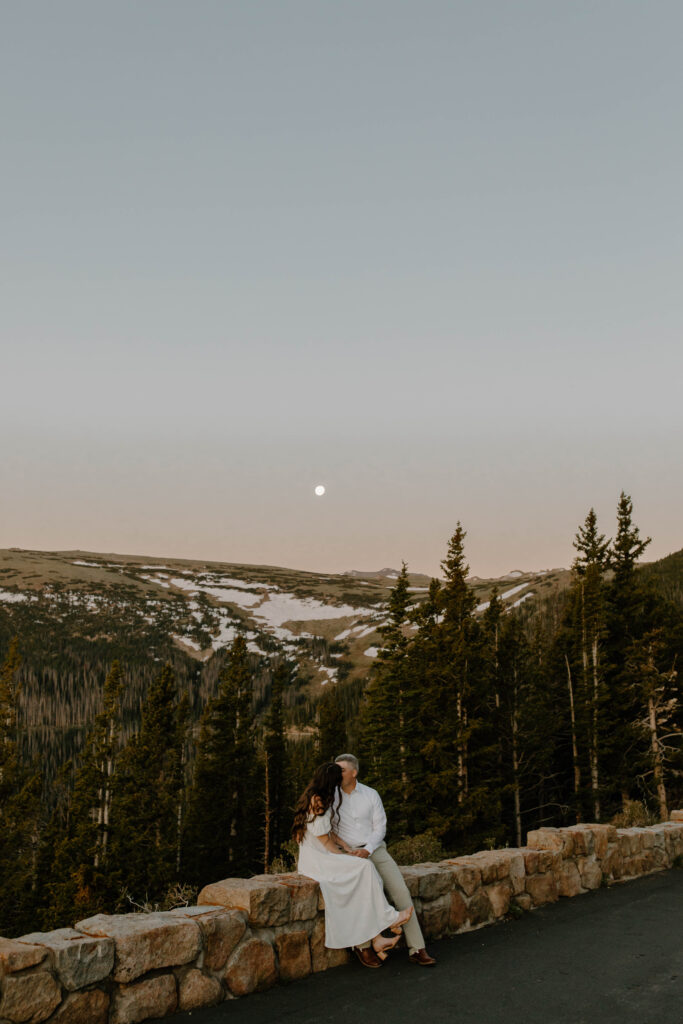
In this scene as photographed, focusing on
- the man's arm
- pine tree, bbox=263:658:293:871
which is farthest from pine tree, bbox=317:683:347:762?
the man's arm

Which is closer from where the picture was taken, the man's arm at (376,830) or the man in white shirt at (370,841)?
the man in white shirt at (370,841)

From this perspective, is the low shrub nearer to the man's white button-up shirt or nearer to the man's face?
the man's white button-up shirt

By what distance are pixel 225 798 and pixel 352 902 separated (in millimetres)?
56391

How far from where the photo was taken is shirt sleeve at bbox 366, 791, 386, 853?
682 cm

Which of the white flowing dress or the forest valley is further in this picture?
the forest valley

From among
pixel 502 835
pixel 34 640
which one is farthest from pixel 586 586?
pixel 34 640

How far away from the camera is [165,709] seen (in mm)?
58625

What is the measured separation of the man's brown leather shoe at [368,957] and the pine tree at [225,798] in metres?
53.8

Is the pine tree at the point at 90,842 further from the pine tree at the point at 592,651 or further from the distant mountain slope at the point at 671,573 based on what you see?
the distant mountain slope at the point at 671,573

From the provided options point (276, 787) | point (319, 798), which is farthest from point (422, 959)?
point (276, 787)

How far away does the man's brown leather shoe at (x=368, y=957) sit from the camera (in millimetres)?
6532

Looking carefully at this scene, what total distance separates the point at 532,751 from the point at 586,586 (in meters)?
11.3

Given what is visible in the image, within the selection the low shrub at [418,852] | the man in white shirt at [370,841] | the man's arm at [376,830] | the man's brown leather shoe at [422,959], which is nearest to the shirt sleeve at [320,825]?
the man in white shirt at [370,841]

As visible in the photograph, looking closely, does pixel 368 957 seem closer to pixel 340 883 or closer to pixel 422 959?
pixel 422 959
